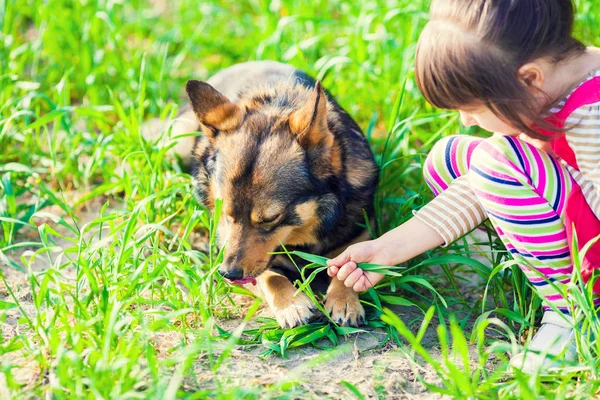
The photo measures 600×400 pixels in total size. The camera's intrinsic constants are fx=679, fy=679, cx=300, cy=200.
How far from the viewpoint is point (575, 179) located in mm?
2480

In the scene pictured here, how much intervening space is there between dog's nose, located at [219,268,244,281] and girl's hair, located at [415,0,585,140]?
3.46ft

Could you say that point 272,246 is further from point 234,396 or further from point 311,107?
point 234,396

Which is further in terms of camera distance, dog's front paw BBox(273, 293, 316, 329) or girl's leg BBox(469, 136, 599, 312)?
dog's front paw BBox(273, 293, 316, 329)

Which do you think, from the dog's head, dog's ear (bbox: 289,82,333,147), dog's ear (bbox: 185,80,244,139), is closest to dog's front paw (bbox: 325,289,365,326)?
the dog's head

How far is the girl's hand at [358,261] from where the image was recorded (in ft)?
8.59

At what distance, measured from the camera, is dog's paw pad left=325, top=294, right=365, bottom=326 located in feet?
9.05

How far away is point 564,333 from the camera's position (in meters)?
2.48

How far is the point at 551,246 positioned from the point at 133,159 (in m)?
2.09

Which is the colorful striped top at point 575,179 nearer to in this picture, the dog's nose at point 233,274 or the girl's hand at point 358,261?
the girl's hand at point 358,261

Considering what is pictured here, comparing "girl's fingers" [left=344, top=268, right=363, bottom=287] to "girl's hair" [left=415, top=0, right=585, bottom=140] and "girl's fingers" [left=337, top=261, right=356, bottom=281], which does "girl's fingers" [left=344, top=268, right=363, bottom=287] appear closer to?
"girl's fingers" [left=337, top=261, right=356, bottom=281]

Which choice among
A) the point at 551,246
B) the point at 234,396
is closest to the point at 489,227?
the point at 551,246

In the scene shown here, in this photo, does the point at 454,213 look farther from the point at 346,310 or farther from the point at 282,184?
the point at 282,184

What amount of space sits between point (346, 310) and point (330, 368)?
319 millimetres

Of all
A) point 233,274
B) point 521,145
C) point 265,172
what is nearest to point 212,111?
point 265,172
